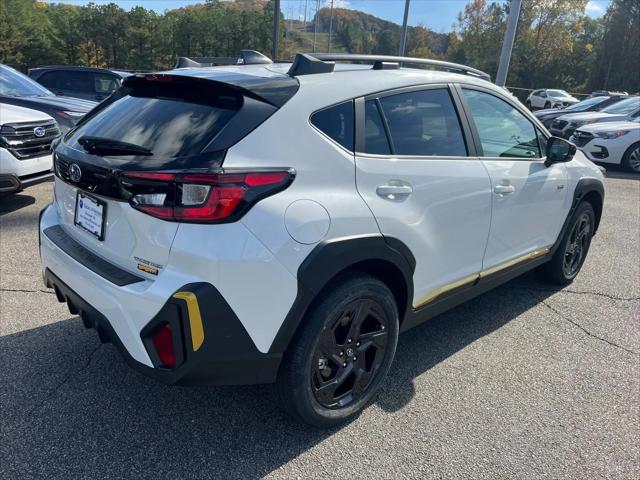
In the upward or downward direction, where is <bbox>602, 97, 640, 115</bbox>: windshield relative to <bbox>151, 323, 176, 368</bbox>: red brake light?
upward

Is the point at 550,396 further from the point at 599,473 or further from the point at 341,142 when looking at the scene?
the point at 341,142

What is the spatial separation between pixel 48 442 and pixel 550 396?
8.61 feet

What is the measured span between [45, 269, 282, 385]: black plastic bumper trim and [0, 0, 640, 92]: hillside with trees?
124 ft

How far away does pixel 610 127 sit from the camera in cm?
1117

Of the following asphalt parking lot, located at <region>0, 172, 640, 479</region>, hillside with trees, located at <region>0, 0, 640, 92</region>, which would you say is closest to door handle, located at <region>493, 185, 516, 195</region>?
asphalt parking lot, located at <region>0, 172, 640, 479</region>

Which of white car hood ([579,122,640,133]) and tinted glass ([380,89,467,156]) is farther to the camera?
white car hood ([579,122,640,133])

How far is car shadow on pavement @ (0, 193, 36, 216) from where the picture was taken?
601 centimetres

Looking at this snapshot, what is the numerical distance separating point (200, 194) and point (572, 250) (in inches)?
144

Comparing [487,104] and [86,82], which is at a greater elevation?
[487,104]

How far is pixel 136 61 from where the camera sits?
1711 inches

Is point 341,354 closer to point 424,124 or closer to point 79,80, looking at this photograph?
point 424,124

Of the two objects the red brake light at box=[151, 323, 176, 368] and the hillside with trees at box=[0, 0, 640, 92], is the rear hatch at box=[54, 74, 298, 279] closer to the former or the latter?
the red brake light at box=[151, 323, 176, 368]

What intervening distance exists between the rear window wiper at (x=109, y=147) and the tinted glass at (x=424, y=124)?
1.21 meters

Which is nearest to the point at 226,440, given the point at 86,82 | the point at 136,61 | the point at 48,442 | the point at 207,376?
the point at 207,376
